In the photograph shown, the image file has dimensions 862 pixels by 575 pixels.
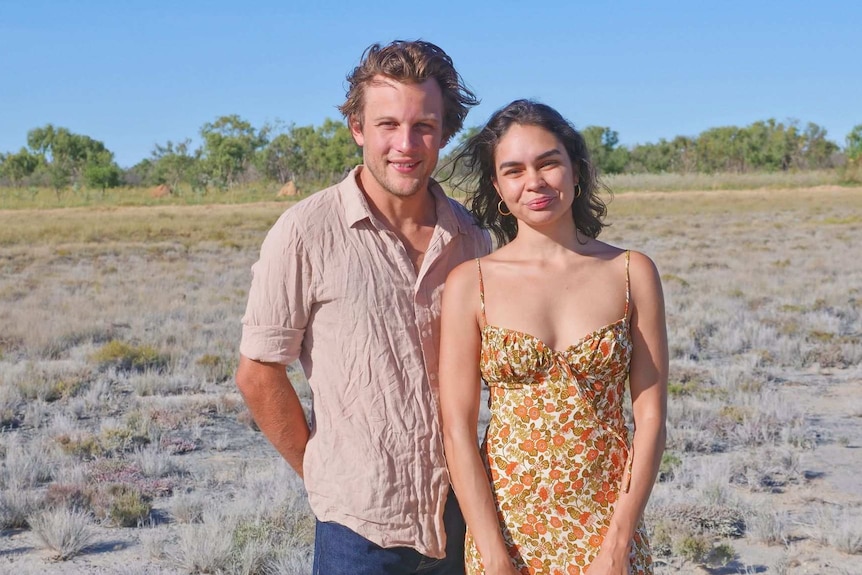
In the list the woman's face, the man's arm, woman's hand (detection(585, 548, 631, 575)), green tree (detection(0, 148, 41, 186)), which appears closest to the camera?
woman's hand (detection(585, 548, 631, 575))

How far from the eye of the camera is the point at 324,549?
2480 millimetres

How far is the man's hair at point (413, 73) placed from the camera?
2.41 metres

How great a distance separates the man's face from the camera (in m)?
2.43

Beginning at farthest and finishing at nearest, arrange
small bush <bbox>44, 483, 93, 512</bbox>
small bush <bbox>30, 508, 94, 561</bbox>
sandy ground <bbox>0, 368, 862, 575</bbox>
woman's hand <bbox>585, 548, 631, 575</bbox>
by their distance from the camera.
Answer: small bush <bbox>44, 483, 93, 512</bbox>, small bush <bbox>30, 508, 94, 561</bbox>, sandy ground <bbox>0, 368, 862, 575</bbox>, woman's hand <bbox>585, 548, 631, 575</bbox>

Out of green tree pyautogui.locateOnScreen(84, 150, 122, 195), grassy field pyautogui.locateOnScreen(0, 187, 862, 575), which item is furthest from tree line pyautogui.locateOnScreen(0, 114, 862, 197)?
grassy field pyautogui.locateOnScreen(0, 187, 862, 575)

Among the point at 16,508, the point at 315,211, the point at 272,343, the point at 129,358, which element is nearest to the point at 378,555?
the point at 272,343

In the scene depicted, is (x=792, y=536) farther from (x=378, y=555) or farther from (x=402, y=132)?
(x=402, y=132)

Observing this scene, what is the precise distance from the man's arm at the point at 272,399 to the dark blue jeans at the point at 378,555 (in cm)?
27

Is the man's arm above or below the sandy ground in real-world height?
above

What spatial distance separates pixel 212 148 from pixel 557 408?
7034cm

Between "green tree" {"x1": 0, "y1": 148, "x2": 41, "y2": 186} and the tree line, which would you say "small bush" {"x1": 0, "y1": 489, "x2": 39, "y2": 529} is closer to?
the tree line

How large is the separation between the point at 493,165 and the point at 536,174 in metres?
0.18

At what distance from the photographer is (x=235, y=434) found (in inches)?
296

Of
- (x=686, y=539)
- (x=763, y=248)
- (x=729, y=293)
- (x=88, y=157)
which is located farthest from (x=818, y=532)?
(x=88, y=157)
